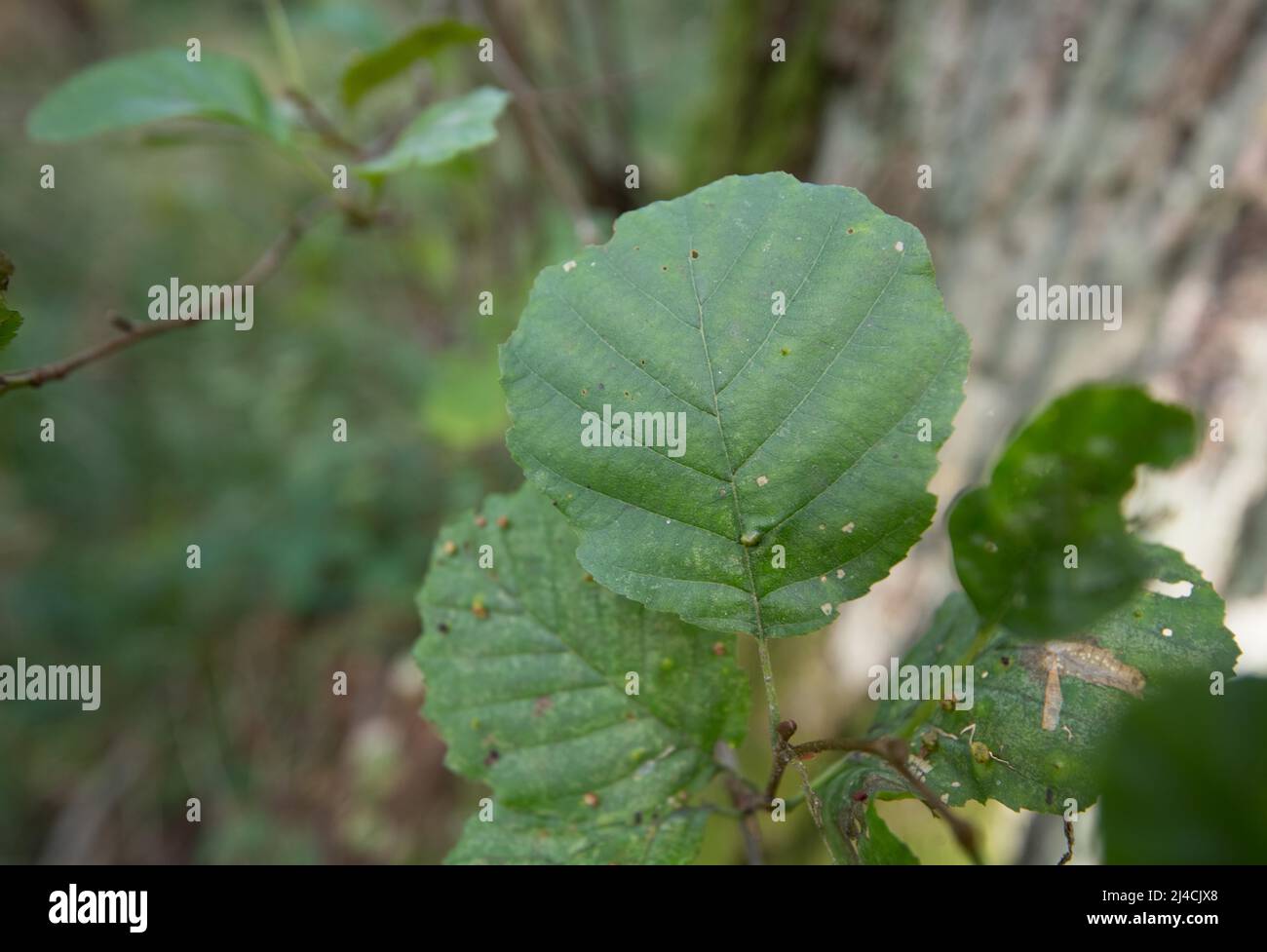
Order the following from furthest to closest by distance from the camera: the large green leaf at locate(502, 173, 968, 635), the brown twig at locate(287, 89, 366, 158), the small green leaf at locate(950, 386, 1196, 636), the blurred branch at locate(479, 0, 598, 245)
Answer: the blurred branch at locate(479, 0, 598, 245) → the brown twig at locate(287, 89, 366, 158) → the large green leaf at locate(502, 173, 968, 635) → the small green leaf at locate(950, 386, 1196, 636)

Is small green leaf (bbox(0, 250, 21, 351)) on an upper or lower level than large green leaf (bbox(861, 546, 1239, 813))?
upper

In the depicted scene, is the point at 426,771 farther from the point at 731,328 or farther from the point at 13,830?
the point at 731,328

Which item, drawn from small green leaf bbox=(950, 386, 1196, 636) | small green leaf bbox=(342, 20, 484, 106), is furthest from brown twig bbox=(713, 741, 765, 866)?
small green leaf bbox=(342, 20, 484, 106)

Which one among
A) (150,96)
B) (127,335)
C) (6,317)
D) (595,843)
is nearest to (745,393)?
(595,843)

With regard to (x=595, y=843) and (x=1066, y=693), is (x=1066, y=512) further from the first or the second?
(x=595, y=843)

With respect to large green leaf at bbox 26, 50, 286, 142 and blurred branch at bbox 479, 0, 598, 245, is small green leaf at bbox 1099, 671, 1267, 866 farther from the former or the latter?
large green leaf at bbox 26, 50, 286, 142
